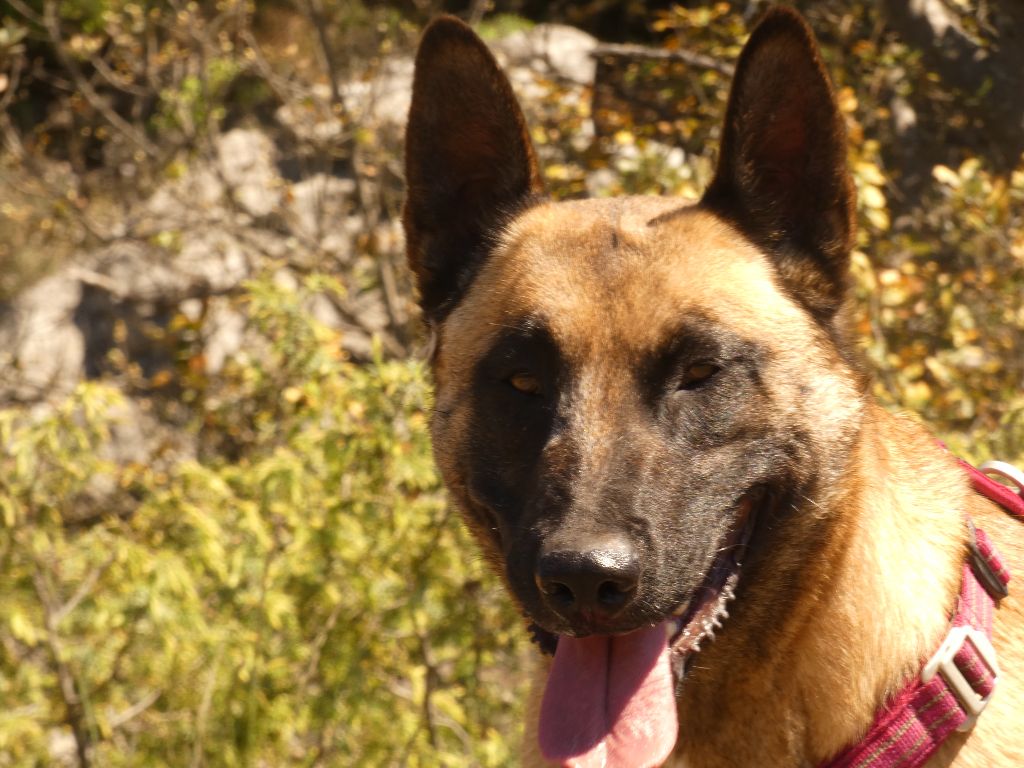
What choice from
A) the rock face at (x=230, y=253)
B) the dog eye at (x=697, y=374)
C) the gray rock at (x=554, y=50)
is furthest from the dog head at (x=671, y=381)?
the gray rock at (x=554, y=50)

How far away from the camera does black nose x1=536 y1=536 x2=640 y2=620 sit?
2.09m

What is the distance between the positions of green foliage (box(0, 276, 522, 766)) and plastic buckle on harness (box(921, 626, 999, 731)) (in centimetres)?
224

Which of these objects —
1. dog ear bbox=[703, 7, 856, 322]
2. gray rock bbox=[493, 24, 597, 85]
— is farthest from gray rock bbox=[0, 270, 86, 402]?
dog ear bbox=[703, 7, 856, 322]

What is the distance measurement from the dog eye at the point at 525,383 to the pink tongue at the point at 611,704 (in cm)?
52

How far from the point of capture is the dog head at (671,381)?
87.5 inches

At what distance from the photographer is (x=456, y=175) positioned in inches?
113

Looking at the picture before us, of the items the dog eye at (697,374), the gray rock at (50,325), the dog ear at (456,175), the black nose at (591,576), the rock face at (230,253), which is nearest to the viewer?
the black nose at (591,576)

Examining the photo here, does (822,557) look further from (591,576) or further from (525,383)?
(525,383)

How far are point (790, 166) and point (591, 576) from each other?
3.41 feet

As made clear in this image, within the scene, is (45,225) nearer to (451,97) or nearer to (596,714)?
(451,97)

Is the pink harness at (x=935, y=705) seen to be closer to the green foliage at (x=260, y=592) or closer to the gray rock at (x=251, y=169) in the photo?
the green foliage at (x=260, y=592)

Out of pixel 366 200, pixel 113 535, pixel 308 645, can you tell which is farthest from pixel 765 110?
pixel 366 200

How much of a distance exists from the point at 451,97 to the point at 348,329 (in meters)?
6.10

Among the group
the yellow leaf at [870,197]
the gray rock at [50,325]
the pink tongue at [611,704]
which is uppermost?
the pink tongue at [611,704]
